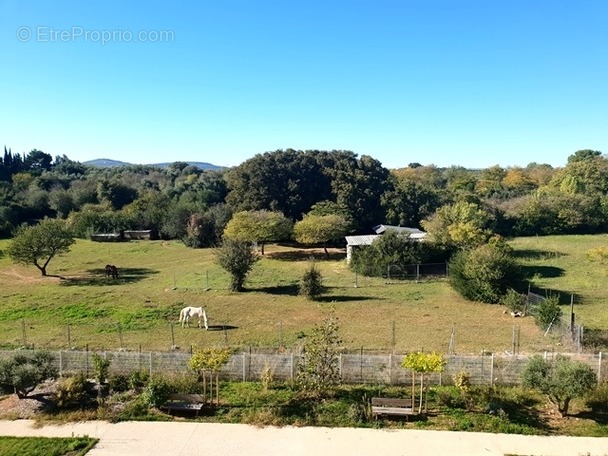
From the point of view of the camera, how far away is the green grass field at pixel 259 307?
18938 mm

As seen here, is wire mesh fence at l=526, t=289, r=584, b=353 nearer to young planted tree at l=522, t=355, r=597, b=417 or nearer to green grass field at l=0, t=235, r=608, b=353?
green grass field at l=0, t=235, r=608, b=353

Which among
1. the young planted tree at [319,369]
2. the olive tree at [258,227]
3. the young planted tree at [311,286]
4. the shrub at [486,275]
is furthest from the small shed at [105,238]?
the young planted tree at [319,369]

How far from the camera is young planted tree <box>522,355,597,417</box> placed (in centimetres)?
1195

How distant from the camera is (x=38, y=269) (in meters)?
34.9

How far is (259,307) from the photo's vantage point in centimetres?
2439

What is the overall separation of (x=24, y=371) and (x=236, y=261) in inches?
598

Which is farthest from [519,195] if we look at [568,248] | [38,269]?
[38,269]

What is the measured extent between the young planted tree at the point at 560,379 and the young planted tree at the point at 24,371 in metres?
13.6

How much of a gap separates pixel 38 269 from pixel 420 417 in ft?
106

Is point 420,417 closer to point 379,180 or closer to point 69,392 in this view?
point 69,392

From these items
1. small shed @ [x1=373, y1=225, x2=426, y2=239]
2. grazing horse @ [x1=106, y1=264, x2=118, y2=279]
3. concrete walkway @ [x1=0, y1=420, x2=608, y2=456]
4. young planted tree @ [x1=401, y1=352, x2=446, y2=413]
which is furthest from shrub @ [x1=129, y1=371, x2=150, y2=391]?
small shed @ [x1=373, y1=225, x2=426, y2=239]

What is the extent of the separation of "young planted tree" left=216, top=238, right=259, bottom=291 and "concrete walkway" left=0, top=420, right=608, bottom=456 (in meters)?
15.4

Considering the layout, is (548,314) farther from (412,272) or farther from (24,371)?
(24,371)

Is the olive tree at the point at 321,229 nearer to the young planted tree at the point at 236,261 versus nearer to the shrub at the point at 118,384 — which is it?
the young planted tree at the point at 236,261
